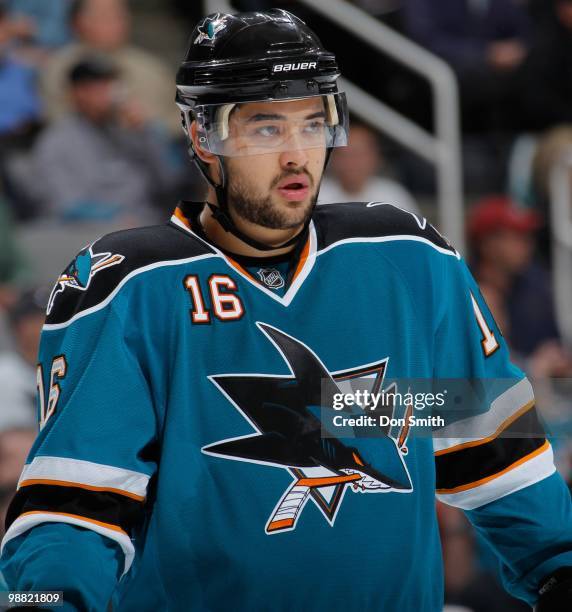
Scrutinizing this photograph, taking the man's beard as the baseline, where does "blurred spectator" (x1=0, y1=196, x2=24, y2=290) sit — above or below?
below

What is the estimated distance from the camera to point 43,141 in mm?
4684

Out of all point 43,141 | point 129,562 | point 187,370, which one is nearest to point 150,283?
point 187,370

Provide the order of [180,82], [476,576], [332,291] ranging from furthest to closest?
[476,576] < [180,82] < [332,291]

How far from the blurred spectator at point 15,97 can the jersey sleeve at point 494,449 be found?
315 centimetres

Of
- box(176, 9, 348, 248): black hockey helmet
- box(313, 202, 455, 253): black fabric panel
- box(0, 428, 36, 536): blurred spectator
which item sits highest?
box(176, 9, 348, 248): black hockey helmet

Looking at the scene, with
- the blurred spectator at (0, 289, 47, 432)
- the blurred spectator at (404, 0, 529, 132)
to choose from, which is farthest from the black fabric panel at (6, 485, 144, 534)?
the blurred spectator at (404, 0, 529, 132)

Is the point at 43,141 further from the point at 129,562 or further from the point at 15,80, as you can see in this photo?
the point at 129,562

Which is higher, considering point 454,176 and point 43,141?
point 43,141

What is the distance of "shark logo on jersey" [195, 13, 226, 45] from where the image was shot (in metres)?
1.93

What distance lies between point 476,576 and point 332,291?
6.46ft

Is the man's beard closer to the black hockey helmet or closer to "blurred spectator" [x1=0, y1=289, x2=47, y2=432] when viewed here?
the black hockey helmet

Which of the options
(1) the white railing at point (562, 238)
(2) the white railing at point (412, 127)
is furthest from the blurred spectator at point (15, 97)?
(1) the white railing at point (562, 238)

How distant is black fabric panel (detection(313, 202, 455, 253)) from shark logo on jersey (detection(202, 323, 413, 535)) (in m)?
0.21

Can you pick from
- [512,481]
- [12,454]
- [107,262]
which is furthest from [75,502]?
[12,454]
